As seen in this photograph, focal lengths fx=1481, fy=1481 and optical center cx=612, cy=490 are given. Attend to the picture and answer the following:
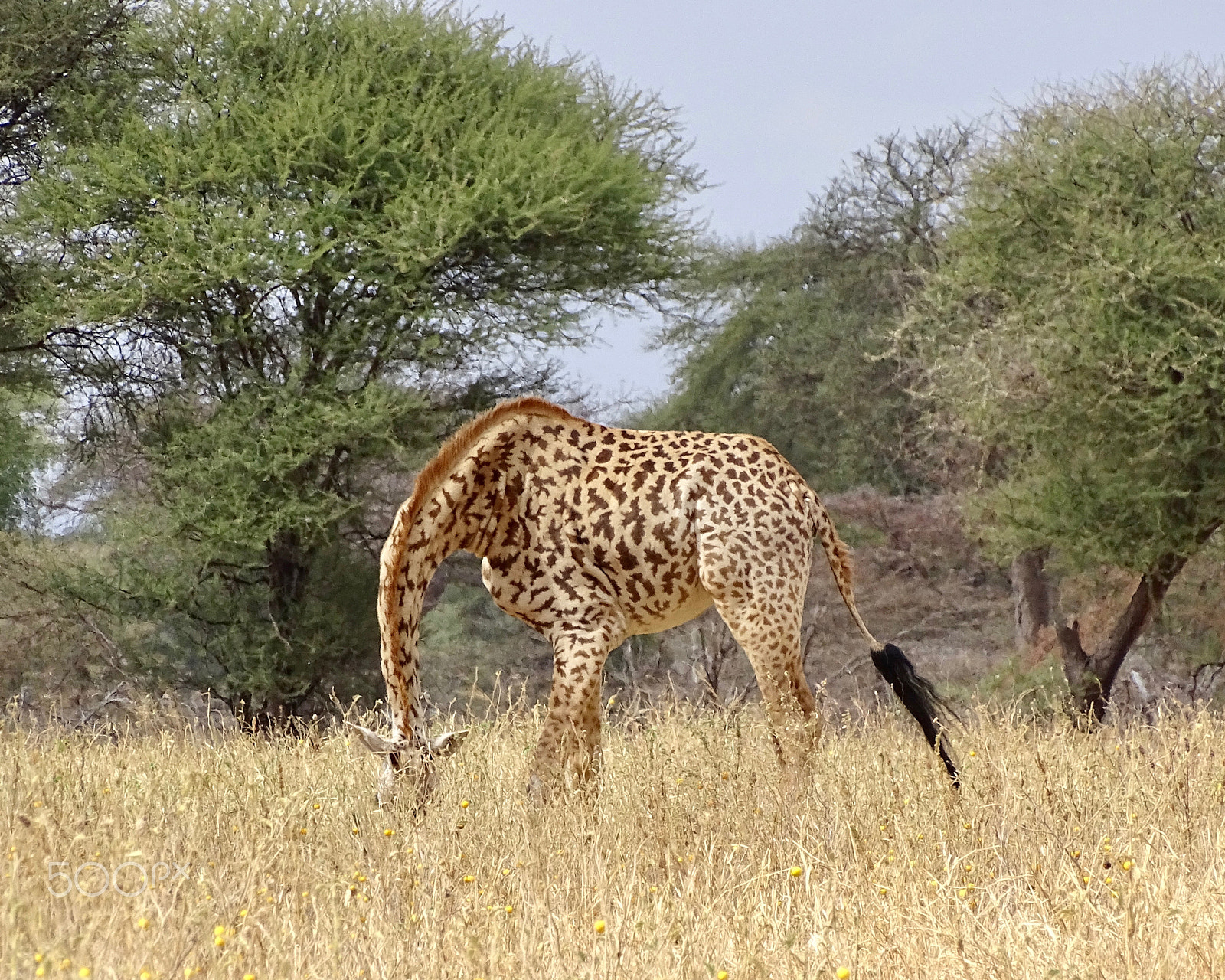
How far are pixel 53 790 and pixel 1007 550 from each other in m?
14.1

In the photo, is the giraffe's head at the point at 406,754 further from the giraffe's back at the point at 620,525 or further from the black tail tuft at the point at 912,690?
the black tail tuft at the point at 912,690

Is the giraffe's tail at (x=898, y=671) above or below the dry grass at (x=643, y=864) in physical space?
above

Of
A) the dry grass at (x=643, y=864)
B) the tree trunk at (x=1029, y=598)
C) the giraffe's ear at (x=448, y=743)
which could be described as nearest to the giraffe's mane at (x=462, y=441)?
the giraffe's ear at (x=448, y=743)

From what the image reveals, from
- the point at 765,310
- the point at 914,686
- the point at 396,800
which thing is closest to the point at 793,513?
the point at 914,686

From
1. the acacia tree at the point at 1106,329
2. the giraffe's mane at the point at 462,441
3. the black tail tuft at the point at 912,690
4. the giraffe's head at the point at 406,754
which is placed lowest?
the giraffe's head at the point at 406,754

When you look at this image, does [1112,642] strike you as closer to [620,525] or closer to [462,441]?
[620,525]

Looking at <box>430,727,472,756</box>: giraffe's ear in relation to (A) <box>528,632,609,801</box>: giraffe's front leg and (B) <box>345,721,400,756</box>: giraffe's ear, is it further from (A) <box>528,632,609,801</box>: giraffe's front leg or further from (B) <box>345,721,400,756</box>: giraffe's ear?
(A) <box>528,632,609,801</box>: giraffe's front leg

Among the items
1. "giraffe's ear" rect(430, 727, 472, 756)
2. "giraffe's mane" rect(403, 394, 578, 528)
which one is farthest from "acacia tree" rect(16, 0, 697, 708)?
"giraffe's ear" rect(430, 727, 472, 756)

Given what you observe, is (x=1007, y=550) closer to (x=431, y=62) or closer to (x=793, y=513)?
(x=431, y=62)

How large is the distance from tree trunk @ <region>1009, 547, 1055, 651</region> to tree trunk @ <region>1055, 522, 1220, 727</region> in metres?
4.36

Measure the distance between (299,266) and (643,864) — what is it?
11806 mm

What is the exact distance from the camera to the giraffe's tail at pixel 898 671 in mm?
7297

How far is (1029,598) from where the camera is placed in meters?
22.4

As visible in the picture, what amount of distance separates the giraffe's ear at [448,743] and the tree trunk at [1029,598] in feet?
56.5
